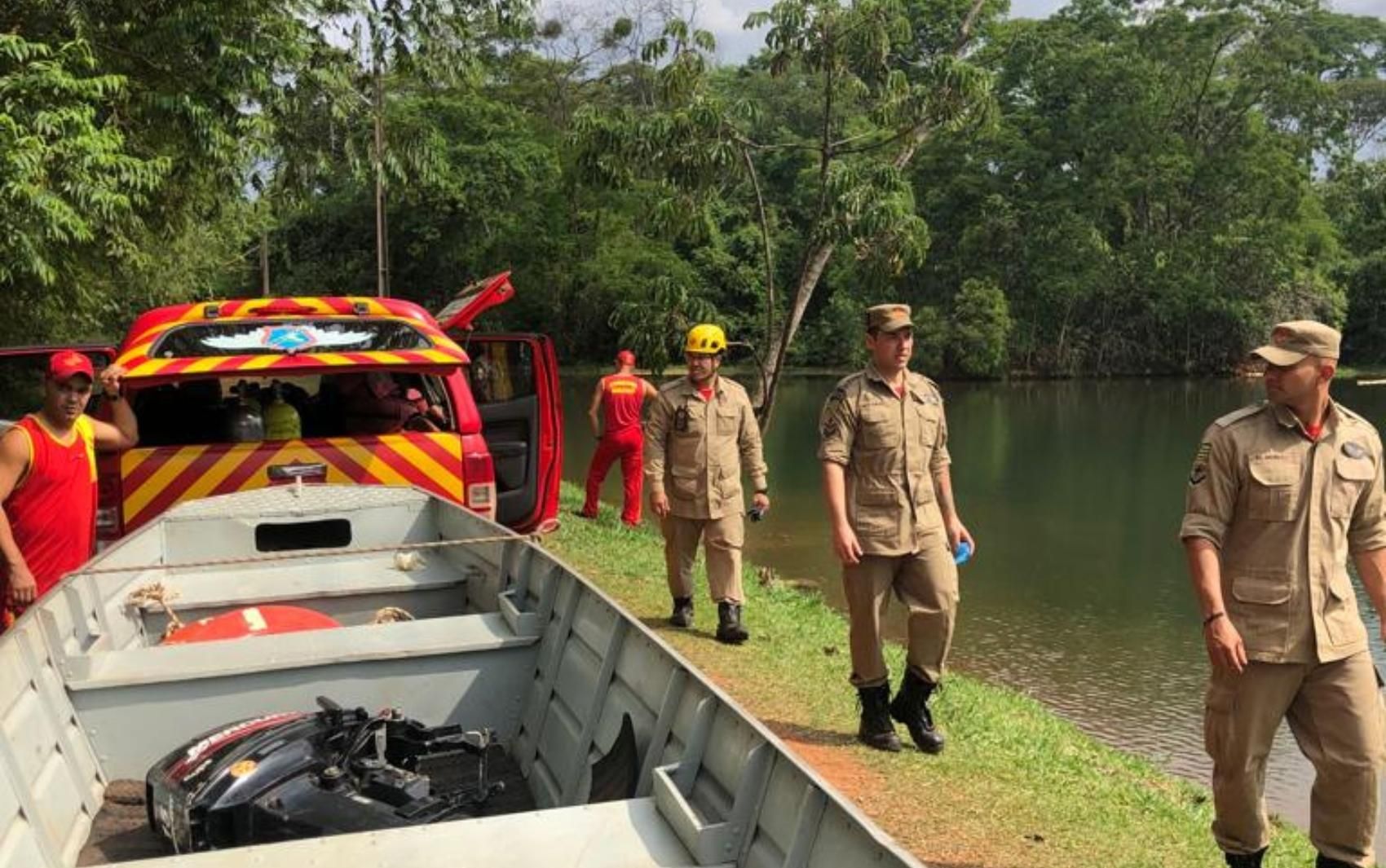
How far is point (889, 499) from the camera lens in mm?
5020

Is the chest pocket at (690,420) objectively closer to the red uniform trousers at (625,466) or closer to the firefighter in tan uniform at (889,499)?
the firefighter in tan uniform at (889,499)

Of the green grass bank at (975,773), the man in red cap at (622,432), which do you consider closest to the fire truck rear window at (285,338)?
the green grass bank at (975,773)

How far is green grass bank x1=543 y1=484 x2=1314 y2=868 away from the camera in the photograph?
446 centimetres

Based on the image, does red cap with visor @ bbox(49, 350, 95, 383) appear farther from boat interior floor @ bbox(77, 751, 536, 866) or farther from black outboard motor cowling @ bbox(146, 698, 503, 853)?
black outboard motor cowling @ bbox(146, 698, 503, 853)

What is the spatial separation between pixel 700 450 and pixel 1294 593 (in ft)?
11.5

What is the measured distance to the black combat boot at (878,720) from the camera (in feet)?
17.3

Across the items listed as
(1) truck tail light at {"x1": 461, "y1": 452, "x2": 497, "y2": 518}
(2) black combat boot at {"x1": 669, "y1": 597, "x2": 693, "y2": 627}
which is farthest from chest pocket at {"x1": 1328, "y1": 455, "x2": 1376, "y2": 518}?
(1) truck tail light at {"x1": 461, "y1": 452, "x2": 497, "y2": 518}

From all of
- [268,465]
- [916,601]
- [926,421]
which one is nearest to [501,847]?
[916,601]

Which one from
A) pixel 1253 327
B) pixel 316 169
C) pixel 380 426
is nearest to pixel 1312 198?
pixel 1253 327

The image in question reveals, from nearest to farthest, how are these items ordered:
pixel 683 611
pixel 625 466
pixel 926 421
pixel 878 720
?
pixel 926 421 < pixel 878 720 < pixel 683 611 < pixel 625 466

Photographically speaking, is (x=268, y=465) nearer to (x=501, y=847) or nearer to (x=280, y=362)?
(x=280, y=362)

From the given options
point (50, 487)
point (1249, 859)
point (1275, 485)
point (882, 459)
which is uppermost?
point (1275, 485)

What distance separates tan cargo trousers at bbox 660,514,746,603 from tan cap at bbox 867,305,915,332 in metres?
2.07

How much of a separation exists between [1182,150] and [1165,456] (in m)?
23.1
